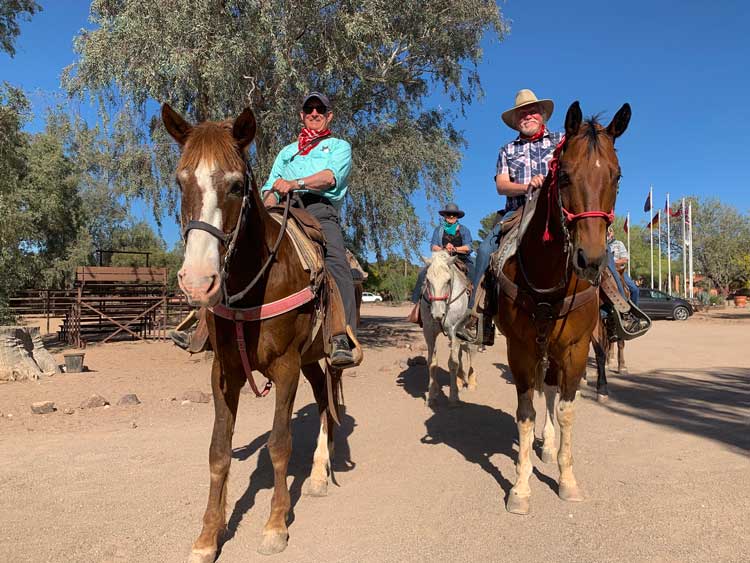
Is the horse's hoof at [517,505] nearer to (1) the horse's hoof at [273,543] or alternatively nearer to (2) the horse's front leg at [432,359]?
(1) the horse's hoof at [273,543]

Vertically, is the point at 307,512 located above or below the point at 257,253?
below

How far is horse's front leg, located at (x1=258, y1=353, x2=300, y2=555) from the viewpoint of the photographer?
11.0 ft

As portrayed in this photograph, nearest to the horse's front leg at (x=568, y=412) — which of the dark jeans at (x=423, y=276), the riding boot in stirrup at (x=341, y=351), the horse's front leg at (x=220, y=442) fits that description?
the riding boot in stirrup at (x=341, y=351)

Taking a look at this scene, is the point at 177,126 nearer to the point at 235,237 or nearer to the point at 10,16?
the point at 235,237

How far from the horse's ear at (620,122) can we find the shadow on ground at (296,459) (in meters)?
3.75

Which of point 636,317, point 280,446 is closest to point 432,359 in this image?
point 636,317

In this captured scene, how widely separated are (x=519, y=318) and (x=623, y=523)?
1.71 metres

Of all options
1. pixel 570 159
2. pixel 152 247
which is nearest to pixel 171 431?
pixel 570 159

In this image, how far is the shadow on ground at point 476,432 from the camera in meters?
5.05

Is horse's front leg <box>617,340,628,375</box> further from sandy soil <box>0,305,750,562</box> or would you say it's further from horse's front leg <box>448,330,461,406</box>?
horse's front leg <box>448,330,461,406</box>

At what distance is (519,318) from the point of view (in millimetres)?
4156

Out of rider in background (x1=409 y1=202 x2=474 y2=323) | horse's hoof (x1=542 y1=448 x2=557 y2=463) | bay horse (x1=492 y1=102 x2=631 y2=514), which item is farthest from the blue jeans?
rider in background (x1=409 y1=202 x2=474 y2=323)

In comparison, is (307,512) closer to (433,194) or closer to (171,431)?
(171,431)

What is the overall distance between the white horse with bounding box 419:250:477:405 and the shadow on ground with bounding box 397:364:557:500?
41 centimetres
